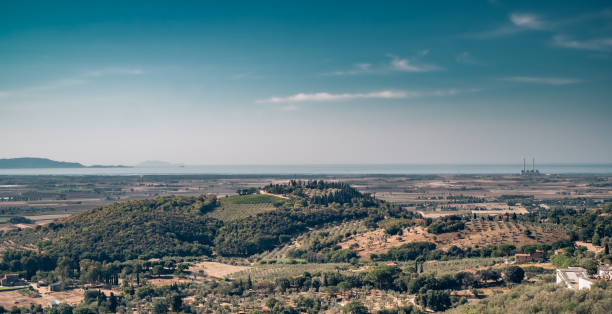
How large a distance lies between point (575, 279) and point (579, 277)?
0.94 m

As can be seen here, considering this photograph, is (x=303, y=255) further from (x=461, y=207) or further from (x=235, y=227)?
(x=461, y=207)

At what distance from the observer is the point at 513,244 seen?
7012 centimetres

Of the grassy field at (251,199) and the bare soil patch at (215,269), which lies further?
the grassy field at (251,199)

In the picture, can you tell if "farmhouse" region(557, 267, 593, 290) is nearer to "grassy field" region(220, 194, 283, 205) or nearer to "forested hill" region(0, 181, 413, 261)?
"forested hill" region(0, 181, 413, 261)

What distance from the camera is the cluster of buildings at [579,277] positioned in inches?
1259

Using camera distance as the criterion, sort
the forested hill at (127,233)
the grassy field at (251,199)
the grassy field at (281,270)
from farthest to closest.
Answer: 1. the grassy field at (251,199)
2. the forested hill at (127,233)
3. the grassy field at (281,270)

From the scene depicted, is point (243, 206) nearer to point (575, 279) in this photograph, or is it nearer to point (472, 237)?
point (472, 237)

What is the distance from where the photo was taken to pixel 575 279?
35406 millimetres

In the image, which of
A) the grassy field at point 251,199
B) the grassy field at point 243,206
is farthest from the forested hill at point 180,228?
the grassy field at point 243,206

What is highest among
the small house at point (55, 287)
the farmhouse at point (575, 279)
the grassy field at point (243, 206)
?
the farmhouse at point (575, 279)

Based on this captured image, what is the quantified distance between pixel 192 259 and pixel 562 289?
61.0m

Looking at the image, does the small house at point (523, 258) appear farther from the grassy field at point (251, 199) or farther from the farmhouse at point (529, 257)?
the grassy field at point (251, 199)

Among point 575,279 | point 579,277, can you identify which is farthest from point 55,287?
point 579,277

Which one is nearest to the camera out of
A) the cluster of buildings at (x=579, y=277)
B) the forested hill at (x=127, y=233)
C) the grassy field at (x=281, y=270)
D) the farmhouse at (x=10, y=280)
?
the cluster of buildings at (x=579, y=277)
